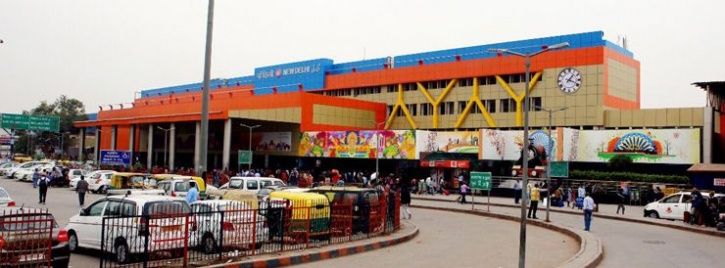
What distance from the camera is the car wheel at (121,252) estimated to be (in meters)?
12.5

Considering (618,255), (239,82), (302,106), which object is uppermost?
(239,82)

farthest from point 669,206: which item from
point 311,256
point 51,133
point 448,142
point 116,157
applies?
point 51,133

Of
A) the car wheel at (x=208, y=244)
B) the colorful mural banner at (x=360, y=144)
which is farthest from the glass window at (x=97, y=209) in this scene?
the colorful mural banner at (x=360, y=144)

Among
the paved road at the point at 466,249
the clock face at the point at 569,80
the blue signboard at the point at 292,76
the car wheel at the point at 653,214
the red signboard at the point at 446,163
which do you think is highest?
the blue signboard at the point at 292,76

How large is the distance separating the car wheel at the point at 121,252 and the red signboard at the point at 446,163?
131 feet

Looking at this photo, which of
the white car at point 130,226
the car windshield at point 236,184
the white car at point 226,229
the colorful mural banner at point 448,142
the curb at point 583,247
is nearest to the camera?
the white car at point 130,226

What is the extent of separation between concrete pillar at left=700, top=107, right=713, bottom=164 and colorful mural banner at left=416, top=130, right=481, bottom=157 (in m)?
15.7

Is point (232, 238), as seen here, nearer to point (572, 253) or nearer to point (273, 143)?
point (572, 253)

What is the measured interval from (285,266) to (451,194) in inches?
1453

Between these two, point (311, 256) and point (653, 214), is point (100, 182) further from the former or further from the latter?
point (653, 214)

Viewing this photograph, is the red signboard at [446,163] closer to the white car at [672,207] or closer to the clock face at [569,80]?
the clock face at [569,80]

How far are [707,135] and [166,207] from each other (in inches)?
1673

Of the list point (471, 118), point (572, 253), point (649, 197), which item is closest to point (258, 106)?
point (471, 118)

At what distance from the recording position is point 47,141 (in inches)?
4921
